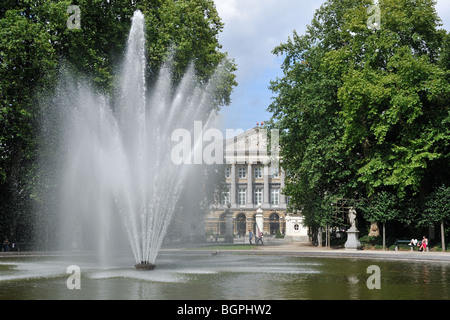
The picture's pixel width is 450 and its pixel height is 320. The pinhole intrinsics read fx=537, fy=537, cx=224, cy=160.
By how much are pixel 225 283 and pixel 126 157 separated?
38.0 feet

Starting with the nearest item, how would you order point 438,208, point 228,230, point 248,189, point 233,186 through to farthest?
point 438,208 < point 228,230 < point 248,189 < point 233,186

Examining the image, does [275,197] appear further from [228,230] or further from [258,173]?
[228,230]

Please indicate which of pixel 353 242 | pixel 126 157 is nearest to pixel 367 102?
pixel 353 242

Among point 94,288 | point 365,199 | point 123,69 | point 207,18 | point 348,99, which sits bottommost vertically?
point 94,288

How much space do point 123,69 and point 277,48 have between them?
12.0 m

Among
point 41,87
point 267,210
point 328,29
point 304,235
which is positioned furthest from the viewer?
point 267,210

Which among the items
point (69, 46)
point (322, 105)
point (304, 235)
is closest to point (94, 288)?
point (69, 46)

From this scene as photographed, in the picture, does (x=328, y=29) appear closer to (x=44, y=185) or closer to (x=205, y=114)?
(x=205, y=114)

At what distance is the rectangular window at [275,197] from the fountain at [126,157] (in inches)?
2302

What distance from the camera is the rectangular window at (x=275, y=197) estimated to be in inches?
3861

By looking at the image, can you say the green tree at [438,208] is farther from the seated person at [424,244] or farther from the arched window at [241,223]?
the arched window at [241,223]

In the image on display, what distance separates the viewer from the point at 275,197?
9850cm

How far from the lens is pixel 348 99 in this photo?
3117 centimetres

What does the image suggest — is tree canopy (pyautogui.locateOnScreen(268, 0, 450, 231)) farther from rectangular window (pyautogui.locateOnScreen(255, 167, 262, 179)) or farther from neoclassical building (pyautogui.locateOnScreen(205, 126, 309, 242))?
rectangular window (pyautogui.locateOnScreen(255, 167, 262, 179))
